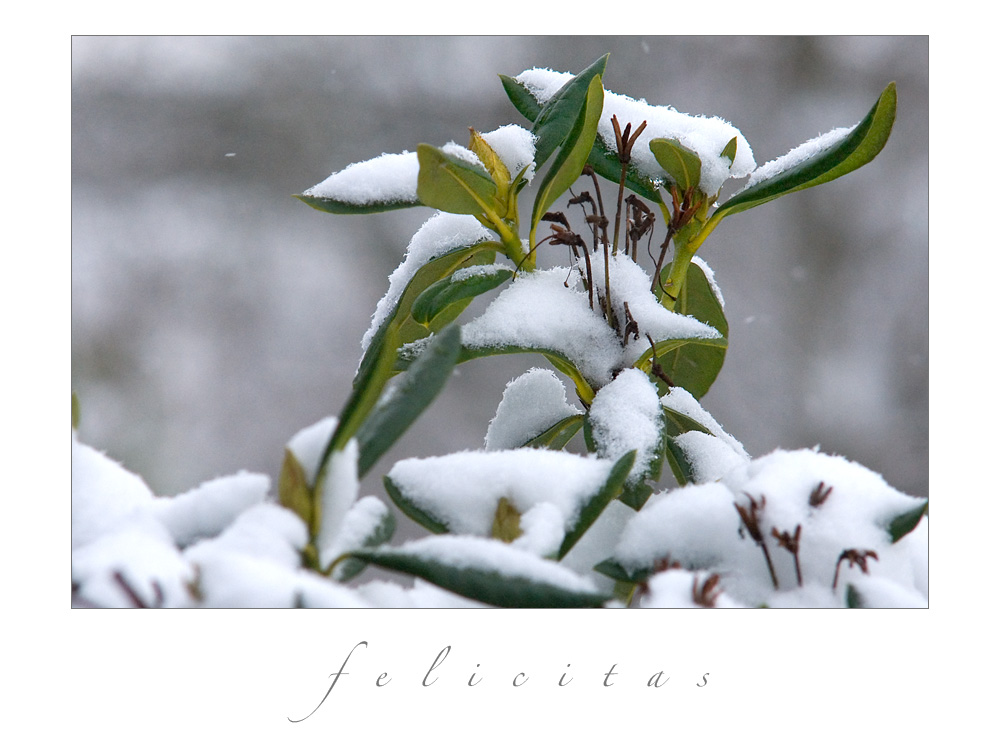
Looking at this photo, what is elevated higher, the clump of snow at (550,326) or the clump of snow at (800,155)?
the clump of snow at (800,155)

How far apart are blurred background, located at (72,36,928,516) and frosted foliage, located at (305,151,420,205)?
9.22 feet

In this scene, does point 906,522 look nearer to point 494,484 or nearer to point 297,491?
point 494,484

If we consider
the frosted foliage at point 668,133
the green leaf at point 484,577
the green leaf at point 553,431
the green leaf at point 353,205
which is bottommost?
the green leaf at point 484,577

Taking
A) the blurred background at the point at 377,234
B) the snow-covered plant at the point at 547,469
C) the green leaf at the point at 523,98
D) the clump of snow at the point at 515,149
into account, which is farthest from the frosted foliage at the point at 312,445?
the blurred background at the point at 377,234

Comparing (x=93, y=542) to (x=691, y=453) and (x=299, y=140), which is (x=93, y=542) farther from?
(x=299, y=140)

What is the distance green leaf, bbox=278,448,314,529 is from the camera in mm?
475

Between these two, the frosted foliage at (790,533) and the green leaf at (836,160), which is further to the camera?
the green leaf at (836,160)

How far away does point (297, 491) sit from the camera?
475 millimetres

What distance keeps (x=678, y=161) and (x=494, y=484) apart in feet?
1.17

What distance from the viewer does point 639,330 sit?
70 centimetres

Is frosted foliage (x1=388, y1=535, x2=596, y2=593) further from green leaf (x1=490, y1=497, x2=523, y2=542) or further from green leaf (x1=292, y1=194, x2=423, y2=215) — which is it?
green leaf (x1=292, y1=194, x2=423, y2=215)

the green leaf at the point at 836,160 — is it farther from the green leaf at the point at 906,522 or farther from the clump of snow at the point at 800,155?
the green leaf at the point at 906,522

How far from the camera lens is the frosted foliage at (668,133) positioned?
757mm

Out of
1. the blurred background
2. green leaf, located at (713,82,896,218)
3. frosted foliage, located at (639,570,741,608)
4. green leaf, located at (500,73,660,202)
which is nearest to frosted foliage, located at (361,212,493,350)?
green leaf, located at (500,73,660,202)
